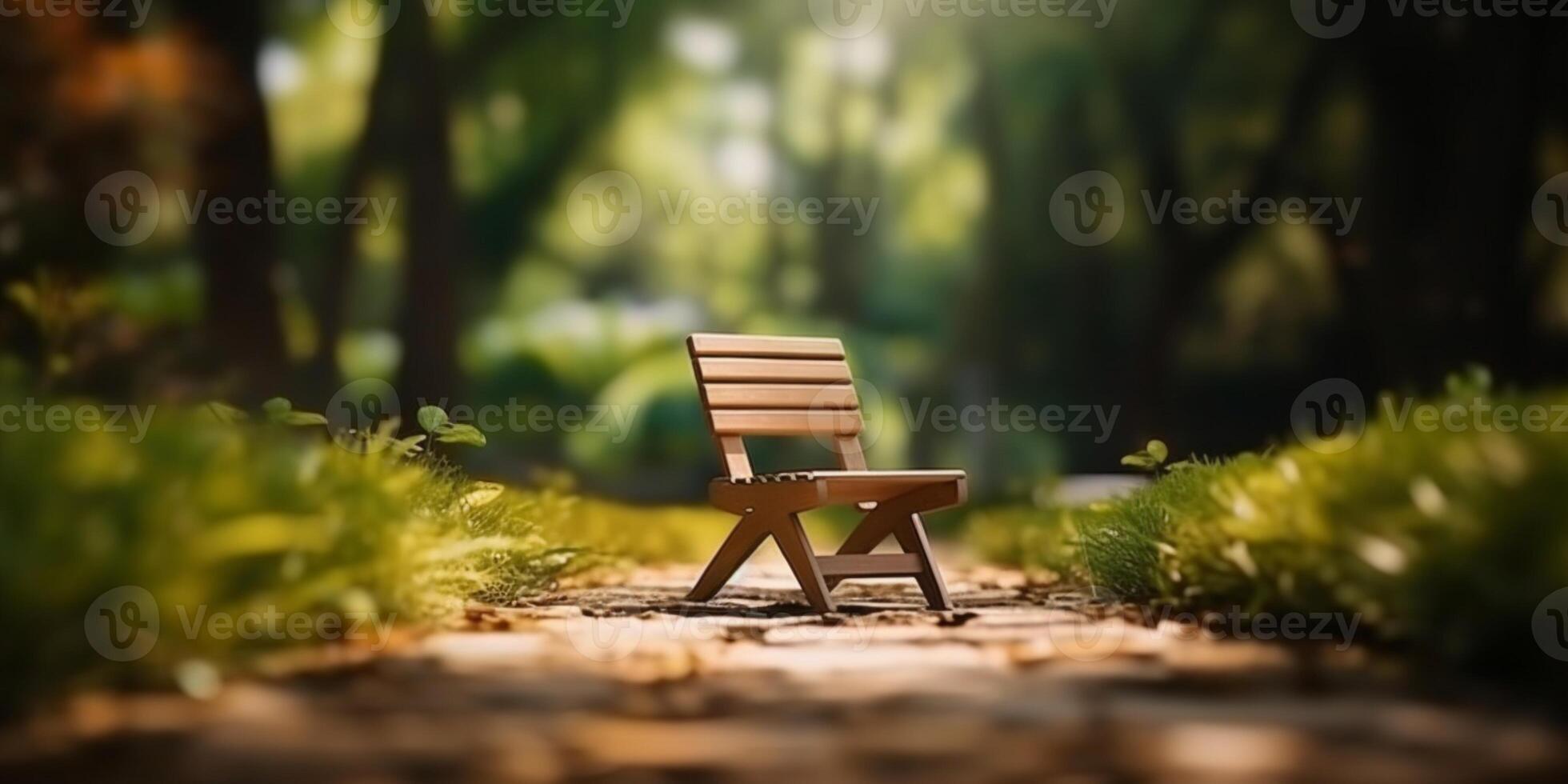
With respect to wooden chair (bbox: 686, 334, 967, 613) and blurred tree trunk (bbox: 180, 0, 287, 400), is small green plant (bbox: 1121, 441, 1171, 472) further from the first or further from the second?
blurred tree trunk (bbox: 180, 0, 287, 400)

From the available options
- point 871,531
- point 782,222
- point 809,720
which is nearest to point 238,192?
point 871,531

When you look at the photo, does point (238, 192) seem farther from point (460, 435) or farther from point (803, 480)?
point (803, 480)

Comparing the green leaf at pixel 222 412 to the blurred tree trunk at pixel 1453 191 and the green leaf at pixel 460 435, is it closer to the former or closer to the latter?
the green leaf at pixel 460 435

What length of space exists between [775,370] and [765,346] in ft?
0.33

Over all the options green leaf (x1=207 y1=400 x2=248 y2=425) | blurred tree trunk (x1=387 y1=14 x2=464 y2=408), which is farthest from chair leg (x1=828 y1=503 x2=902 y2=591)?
blurred tree trunk (x1=387 y1=14 x2=464 y2=408)

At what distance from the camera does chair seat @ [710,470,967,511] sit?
4832mm

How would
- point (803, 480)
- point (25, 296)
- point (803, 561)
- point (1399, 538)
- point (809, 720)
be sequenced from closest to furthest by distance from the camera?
point (809, 720), point (1399, 538), point (803, 480), point (803, 561), point (25, 296)

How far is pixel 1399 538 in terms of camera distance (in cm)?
313

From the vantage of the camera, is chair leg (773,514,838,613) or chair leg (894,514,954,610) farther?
chair leg (894,514,954,610)

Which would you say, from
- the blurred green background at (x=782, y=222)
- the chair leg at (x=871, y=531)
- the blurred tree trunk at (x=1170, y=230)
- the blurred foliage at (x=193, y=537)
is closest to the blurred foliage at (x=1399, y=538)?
the chair leg at (x=871, y=531)

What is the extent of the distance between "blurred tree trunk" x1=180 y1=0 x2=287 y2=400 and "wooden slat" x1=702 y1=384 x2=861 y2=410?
5260mm

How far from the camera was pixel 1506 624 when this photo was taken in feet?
9.27

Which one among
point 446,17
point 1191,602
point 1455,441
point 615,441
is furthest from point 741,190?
point 1455,441

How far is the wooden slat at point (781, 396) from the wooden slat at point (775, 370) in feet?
0.09
